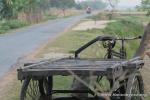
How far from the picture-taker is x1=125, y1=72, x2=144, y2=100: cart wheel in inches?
256

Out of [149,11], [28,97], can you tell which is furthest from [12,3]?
[28,97]

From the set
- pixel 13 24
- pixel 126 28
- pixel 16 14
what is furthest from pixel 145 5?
pixel 16 14

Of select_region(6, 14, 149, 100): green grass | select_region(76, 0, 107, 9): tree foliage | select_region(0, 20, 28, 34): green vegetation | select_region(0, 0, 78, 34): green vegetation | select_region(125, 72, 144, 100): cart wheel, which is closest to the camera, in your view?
select_region(125, 72, 144, 100): cart wheel

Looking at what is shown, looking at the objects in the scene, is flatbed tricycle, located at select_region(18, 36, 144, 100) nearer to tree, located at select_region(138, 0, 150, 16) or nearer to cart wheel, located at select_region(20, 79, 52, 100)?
cart wheel, located at select_region(20, 79, 52, 100)

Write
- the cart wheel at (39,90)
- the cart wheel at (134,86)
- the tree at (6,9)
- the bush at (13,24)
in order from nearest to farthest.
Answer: the cart wheel at (134,86)
the cart wheel at (39,90)
the tree at (6,9)
the bush at (13,24)

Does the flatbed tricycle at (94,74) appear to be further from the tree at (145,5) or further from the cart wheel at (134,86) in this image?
the tree at (145,5)

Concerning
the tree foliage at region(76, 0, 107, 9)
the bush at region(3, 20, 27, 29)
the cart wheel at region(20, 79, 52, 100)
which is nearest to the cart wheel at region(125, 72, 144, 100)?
the cart wheel at region(20, 79, 52, 100)

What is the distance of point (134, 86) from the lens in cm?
680

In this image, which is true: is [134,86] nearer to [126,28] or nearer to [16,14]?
[126,28]

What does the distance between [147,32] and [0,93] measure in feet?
11.6

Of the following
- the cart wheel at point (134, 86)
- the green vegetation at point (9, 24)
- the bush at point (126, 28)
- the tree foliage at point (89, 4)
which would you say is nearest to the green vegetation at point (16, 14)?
the green vegetation at point (9, 24)

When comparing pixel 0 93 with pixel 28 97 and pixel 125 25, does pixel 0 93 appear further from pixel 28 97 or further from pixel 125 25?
pixel 125 25

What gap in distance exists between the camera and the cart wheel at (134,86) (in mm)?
6498

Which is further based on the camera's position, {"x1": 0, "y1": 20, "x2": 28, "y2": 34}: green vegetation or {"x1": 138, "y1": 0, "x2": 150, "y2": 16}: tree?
{"x1": 0, "y1": 20, "x2": 28, "y2": 34}: green vegetation
